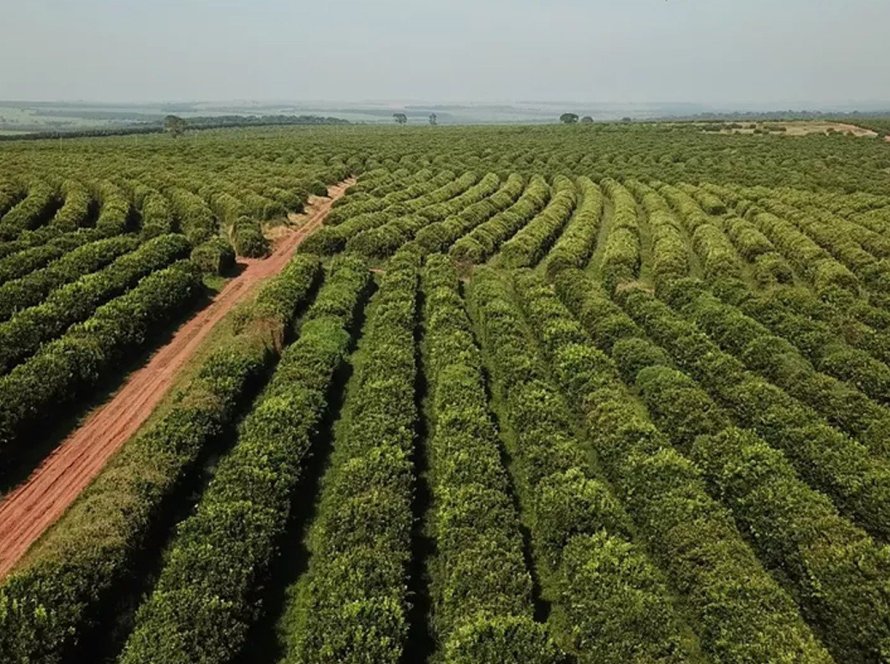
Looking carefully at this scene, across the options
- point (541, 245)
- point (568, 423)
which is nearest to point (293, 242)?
point (541, 245)

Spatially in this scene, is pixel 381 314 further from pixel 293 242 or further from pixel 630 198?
pixel 630 198

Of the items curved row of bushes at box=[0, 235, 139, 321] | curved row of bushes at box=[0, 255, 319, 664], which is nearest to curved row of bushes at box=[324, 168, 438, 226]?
curved row of bushes at box=[0, 235, 139, 321]

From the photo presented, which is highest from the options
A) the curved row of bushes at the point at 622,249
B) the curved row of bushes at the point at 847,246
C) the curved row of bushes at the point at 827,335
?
the curved row of bushes at the point at 827,335

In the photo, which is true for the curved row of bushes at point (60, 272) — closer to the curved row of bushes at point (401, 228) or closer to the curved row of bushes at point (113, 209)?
the curved row of bushes at point (113, 209)

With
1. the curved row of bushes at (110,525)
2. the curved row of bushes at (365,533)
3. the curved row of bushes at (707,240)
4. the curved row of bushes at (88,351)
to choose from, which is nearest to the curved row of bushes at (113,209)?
the curved row of bushes at (88,351)

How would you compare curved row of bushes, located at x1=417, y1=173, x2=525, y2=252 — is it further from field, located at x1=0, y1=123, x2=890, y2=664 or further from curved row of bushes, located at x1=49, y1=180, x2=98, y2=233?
curved row of bushes, located at x1=49, y1=180, x2=98, y2=233

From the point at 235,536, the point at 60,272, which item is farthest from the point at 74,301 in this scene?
the point at 235,536

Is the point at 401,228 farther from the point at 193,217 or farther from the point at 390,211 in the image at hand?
the point at 193,217
